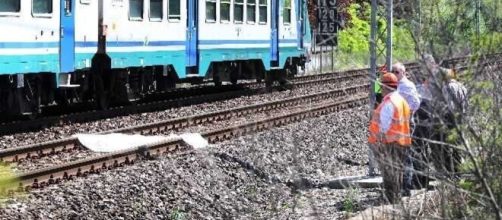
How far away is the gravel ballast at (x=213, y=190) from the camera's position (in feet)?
31.3

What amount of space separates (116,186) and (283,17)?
15.9 meters

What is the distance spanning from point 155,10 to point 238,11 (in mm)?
4106

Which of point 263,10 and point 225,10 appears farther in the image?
point 263,10

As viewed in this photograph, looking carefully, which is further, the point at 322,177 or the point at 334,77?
the point at 334,77

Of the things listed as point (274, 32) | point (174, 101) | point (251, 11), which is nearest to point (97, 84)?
point (174, 101)

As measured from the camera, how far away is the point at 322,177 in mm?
12703

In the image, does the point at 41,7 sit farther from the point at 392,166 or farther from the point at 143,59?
the point at 392,166

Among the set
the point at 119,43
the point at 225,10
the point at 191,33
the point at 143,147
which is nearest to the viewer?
the point at 143,147

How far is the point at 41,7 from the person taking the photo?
15.0m

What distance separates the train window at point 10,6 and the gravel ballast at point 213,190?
347cm

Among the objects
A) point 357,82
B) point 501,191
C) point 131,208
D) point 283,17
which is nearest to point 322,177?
point 131,208

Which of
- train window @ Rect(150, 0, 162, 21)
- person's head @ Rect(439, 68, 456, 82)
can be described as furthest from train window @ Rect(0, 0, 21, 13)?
person's head @ Rect(439, 68, 456, 82)

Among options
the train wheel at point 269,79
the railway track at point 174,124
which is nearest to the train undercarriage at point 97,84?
the train wheel at point 269,79

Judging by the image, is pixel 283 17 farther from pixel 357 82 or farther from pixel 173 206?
pixel 173 206
